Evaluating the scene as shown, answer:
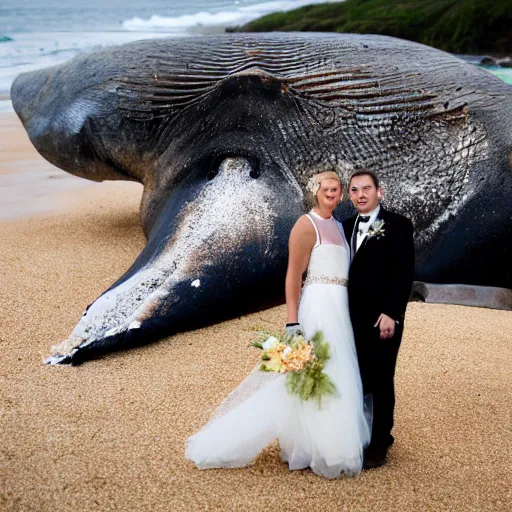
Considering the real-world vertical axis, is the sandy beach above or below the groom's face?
below

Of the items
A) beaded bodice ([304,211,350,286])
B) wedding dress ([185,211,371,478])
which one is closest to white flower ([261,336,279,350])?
wedding dress ([185,211,371,478])

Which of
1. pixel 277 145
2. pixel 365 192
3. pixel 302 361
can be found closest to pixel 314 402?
pixel 302 361

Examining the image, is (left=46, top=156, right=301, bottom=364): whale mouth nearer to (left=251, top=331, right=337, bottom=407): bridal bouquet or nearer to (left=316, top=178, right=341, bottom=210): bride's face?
(left=251, top=331, right=337, bottom=407): bridal bouquet

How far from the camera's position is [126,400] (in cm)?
290

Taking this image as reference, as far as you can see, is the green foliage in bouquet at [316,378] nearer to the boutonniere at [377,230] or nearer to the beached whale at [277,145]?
the boutonniere at [377,230]

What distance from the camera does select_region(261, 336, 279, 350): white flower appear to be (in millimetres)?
2369

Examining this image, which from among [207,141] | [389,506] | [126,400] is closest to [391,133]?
[207,141]

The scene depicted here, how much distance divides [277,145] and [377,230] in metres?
1.79

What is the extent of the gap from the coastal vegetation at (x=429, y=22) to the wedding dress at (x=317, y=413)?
1613cm

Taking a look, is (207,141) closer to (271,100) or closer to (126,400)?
(271,100)

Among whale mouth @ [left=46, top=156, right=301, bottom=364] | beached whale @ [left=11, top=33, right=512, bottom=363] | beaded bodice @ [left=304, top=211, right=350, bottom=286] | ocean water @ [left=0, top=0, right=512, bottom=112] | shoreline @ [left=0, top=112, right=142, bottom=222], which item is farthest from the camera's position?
ocean water @ [left=0, top=0, right=512, bottom=112]

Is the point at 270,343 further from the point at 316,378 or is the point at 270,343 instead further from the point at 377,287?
the point at 377,287

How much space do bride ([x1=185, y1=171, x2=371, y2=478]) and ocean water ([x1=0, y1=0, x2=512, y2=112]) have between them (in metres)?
15.6

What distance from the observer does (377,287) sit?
96.2 inches
